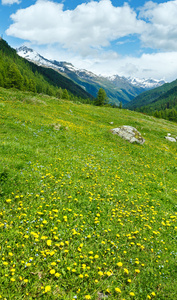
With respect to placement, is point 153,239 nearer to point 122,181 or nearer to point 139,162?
point 122,181

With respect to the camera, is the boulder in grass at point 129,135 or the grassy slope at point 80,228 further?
the boulder in grass at point 129,135

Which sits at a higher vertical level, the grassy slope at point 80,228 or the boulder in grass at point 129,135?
the boulder in grass at point 129,135

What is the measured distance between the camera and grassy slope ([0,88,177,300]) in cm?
431

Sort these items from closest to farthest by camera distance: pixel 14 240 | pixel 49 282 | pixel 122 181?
1. pixel 49 282
2. pixel 14 240
3. pixel 122 181

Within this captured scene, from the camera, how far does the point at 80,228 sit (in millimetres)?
5992

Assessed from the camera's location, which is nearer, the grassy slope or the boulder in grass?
the grassy slope

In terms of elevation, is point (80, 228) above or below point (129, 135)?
below

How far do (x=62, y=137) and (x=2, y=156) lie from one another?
23.2ft

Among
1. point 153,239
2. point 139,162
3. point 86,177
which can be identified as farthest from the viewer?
point 139,162

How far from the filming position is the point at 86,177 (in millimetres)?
9664

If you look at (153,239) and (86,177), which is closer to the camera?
(153,239)

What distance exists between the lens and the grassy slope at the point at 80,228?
4309mm

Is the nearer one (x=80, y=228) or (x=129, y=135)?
(x=80, y=228)

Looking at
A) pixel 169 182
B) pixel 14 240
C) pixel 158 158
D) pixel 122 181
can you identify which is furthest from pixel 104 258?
pixel 158 158
